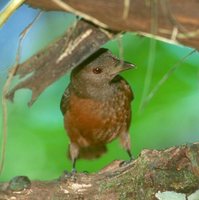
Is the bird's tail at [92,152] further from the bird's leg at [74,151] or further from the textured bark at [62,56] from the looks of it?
the textured bark at [62,56]

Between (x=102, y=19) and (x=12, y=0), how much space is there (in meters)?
0.40

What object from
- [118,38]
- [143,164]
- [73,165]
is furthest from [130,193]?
[73,165]

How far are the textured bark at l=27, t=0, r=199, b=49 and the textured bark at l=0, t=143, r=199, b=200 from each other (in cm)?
105

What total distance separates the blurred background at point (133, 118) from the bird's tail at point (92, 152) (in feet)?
0.17

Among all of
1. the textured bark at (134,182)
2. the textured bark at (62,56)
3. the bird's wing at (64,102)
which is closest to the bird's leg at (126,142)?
the bird's wing at (64,102)

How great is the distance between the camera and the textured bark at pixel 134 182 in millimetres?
3129

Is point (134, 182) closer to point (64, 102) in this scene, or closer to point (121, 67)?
point (121, 67)

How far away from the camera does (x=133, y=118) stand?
502 centimetres

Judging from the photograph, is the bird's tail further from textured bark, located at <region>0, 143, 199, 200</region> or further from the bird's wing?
textured bark, located at <region>0, 143, 199, 200</region>

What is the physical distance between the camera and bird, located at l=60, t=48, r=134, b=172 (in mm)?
4871

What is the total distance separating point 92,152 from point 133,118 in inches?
17.0

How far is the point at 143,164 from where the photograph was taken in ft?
10.6

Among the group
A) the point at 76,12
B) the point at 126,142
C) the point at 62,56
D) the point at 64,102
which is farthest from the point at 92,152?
the point at 76,12

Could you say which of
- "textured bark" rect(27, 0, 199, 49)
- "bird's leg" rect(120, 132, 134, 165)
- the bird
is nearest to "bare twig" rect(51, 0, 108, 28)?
"textured bark" rect(27, 0, 199, 49)
